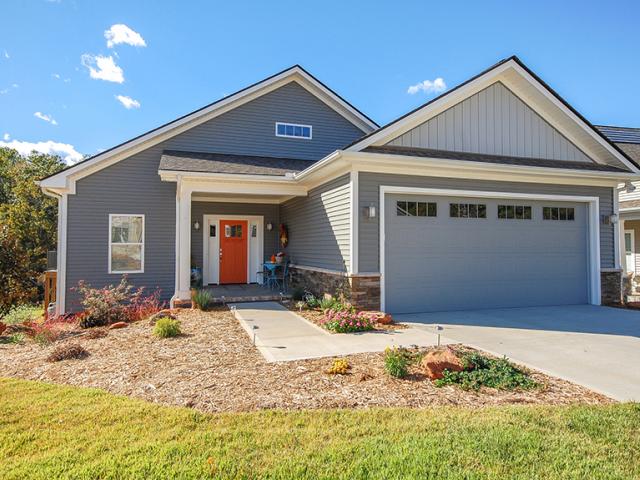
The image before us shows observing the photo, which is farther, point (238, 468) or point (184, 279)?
point (184, 279)

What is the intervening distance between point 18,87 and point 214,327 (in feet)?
56.0

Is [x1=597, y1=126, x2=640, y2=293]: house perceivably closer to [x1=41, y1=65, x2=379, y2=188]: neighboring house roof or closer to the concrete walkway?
[x1=41, y1=65, x2=379, y2=188]: neighboring house roof

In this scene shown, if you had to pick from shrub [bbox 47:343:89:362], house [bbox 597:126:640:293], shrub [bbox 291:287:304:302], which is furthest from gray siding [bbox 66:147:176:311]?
house [bbox 597:126:640:293]

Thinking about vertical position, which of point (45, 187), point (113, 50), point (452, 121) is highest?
point (113, 50)

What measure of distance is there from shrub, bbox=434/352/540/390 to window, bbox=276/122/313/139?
9722mm

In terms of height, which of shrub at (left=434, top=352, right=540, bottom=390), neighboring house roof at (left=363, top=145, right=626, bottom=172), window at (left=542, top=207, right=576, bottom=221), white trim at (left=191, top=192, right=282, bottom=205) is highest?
neighboring house roof at (left=363, top=145, right=626, bottom=172)

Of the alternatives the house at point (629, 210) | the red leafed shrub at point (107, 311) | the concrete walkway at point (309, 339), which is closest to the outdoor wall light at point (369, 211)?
the concrete walkway at point (309, 339)

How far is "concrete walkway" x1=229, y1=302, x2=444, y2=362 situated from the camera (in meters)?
5.65

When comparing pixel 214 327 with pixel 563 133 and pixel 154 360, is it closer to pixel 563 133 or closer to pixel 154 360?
pixel 154 360

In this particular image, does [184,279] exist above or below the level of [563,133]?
below

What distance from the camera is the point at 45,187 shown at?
1024cm

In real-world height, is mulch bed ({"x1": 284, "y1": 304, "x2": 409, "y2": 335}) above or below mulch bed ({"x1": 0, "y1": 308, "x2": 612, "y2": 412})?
above

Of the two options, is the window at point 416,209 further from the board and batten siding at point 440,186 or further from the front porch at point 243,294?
the front porch at point 243,294

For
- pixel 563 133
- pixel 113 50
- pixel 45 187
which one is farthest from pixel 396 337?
pixel 113 50
